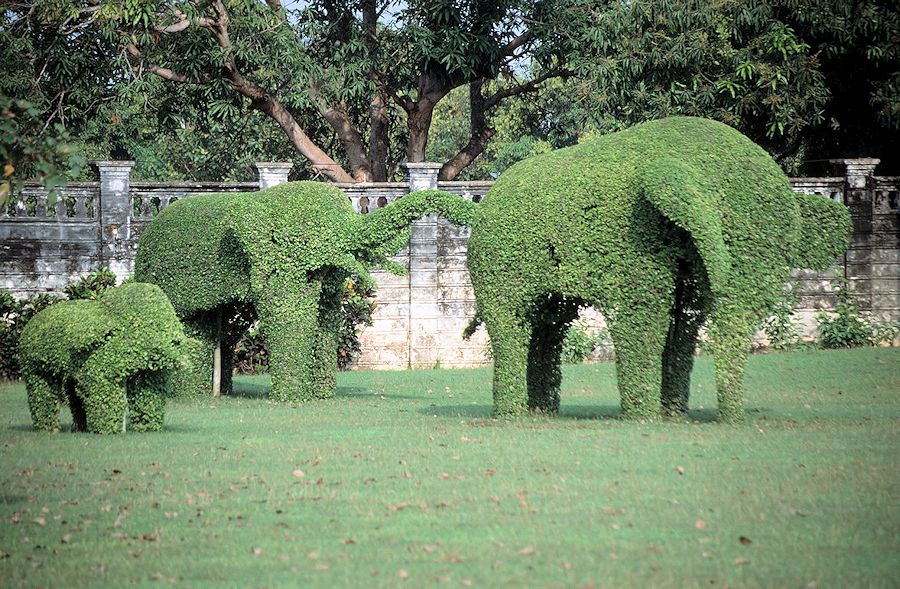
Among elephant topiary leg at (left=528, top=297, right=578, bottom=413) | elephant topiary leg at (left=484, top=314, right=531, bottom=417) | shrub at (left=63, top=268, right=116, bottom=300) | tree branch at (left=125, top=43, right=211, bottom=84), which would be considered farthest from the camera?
tree branch at (left=125, top=43, right=211, bottom=84)

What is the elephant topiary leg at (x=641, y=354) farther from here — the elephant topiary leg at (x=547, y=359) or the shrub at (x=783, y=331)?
the shrub at (x=783, y=331)

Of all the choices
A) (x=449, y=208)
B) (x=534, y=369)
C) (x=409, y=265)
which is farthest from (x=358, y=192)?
(x=534, y=369)

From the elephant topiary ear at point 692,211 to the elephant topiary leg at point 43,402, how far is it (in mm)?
6653

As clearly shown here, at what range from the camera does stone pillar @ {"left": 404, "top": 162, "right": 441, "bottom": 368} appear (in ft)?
73.2

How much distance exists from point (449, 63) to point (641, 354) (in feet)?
43.6

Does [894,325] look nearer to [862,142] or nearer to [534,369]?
[862,142]

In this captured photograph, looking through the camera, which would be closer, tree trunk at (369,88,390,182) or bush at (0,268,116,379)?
bush at (0,268,116,379)

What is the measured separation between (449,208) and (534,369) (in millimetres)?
2366

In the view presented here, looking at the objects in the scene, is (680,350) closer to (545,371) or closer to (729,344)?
(729,344)

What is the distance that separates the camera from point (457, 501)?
9.34 m

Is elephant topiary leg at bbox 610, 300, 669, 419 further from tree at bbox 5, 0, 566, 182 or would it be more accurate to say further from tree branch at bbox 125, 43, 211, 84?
tree branch at bbox 125, 43, 211, 84

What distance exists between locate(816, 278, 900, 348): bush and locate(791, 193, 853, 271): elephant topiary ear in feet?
27.6

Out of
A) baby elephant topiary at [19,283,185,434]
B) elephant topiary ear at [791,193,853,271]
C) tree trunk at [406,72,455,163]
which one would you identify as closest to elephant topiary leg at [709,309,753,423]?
elephant topiary ear at [791,193,853,271]

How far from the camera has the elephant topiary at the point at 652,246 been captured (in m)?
13.1
